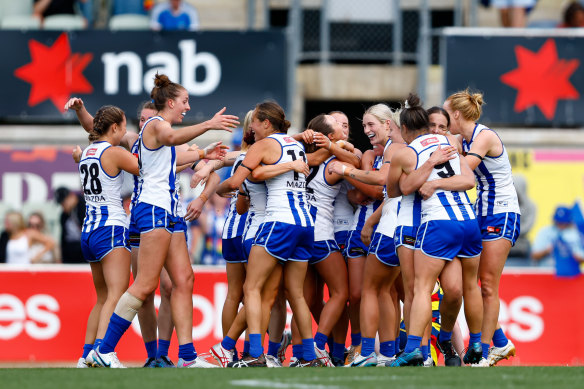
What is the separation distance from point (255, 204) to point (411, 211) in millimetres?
1415

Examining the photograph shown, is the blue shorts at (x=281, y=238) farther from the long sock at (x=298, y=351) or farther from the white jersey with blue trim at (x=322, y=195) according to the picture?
the long sock at (x=298, y=351)

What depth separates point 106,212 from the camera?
9141mm

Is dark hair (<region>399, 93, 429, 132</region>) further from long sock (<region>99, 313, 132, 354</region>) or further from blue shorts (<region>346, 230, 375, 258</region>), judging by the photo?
long sock (<region>99, 313, 132, 354</region>)

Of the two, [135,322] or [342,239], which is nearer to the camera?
[342,239]

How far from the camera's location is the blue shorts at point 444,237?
852cm

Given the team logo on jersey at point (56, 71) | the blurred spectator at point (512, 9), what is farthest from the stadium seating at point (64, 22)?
the blurred spectator at point (512, 9)

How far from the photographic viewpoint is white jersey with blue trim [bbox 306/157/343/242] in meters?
A: 9.72

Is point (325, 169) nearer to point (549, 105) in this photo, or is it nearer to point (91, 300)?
point (91, 300)

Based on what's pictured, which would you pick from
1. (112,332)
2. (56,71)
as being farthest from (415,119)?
(56,71)

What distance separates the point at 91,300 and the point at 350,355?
3985mm

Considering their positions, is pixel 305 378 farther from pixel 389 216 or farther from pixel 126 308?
pixel 389 216

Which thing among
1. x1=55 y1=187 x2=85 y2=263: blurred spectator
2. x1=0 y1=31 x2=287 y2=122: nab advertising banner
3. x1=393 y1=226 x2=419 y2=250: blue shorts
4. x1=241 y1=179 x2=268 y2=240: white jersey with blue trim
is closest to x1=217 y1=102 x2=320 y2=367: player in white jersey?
x1=241 y1=179 x2=268 y2=240: white jersey with blue trim

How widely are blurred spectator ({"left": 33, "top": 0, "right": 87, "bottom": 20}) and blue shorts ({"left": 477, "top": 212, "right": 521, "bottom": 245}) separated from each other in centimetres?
916

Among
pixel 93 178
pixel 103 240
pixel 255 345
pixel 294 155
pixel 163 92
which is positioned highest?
pixel 163 92
